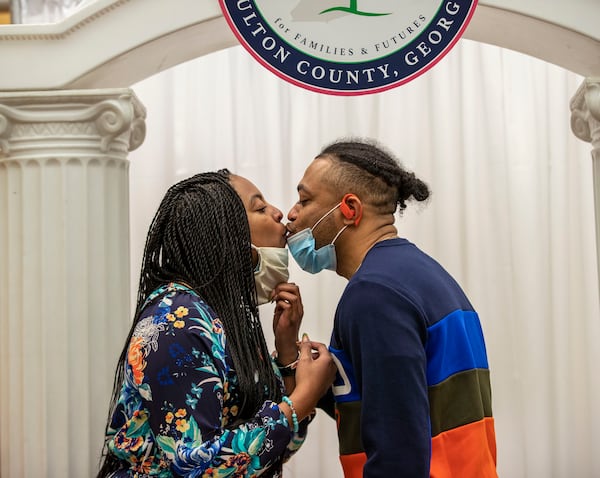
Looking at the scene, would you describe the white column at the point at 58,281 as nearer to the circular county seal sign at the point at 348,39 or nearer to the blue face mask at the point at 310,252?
the circular county seal sign at the point at 348,39

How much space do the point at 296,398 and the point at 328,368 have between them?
0.43 feet

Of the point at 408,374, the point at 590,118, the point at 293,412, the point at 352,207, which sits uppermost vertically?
the point at 590,118

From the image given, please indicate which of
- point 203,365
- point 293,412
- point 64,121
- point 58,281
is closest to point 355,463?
point 293,412

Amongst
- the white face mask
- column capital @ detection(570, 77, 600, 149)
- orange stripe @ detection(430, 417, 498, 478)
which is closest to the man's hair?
the white face mask

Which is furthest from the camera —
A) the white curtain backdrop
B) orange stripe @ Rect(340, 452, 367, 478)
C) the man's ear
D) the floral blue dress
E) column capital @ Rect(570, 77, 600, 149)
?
the white curtain backdrop

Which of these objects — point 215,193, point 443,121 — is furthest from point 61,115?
point 443,121

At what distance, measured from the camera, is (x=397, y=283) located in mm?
2186

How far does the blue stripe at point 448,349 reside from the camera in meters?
2.20

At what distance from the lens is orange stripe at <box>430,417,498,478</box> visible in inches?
86.2

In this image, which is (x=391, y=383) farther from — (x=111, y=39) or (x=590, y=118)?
(x=111, y=39)

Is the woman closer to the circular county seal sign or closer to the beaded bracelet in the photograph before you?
the beaded bracelet

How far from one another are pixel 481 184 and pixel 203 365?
3334 mm

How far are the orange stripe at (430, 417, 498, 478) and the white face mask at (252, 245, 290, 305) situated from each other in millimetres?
666

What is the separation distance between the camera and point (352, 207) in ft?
8.14
